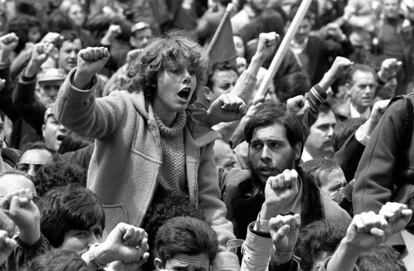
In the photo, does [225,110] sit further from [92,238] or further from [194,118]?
[92,238]

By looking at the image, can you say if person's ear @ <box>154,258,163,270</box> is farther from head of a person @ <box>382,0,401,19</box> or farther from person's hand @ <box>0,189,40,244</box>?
head of a person @ <box>382,0,401,19</box>

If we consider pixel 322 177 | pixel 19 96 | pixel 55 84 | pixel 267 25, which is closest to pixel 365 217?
pixel 322 177

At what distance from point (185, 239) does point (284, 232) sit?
3.39 ft

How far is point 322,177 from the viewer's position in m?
8.70

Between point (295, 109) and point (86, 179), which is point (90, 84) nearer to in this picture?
point (86, 179)

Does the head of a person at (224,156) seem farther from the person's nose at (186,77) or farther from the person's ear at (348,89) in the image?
the person's ear at (348,89)

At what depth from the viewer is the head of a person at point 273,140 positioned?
7934 mm

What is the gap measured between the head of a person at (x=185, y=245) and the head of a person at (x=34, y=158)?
2.02 meters

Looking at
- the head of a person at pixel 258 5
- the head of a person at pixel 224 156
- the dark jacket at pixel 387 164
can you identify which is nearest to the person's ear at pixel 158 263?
the dark jacket at pixel 387 164

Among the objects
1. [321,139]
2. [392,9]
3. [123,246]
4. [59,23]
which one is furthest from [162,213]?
Answer: [392,9]

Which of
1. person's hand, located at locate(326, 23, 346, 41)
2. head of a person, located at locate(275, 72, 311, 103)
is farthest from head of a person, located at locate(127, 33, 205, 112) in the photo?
person's hand, located at locate(326, 23, 346, 41)

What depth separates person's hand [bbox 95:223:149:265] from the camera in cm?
561

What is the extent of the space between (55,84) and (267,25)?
4.36 meters

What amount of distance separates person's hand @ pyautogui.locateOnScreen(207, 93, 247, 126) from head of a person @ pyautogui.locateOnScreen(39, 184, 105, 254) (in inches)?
51.7
